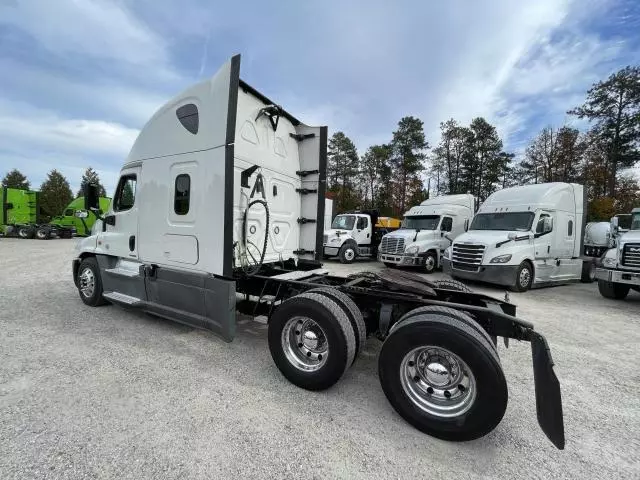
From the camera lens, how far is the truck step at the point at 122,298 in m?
4.61

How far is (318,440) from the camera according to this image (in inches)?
93.4

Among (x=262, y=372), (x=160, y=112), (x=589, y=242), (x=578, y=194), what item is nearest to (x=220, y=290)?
(x=262, y=372)

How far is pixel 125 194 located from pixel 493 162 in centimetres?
4259

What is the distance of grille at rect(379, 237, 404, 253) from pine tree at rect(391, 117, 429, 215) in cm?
2784

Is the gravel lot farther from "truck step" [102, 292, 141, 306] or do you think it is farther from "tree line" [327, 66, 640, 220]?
"tree line" [327, 66, 640, 220]

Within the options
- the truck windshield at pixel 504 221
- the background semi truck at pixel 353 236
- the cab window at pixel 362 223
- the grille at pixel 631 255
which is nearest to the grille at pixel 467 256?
the truck windshield at pixel 504 221

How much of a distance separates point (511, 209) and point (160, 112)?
10216mm

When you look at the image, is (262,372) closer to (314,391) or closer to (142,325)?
(314,391)

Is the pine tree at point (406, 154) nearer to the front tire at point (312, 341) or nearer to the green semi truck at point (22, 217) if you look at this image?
the green semi truck at point (22, 217)

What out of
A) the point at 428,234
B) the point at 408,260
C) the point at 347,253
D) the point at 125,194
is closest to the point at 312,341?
the point at 125,194

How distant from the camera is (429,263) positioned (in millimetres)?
12852

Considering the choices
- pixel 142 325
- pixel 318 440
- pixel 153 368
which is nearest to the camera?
pixel 318 440

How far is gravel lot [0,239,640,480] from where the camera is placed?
2109mm

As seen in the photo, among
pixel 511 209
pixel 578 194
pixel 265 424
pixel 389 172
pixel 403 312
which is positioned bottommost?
pixel 265 424
